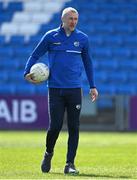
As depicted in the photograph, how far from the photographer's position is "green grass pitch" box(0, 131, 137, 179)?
9266mm

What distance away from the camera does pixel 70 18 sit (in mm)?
9203

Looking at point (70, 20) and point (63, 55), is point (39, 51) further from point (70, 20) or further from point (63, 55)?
point (70, 20)

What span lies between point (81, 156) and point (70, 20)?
13.9 feet

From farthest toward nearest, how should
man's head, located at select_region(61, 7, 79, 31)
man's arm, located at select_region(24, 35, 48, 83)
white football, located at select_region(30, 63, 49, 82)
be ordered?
man's arm, located at select_region(24, 35, 48, 83) → white football, located at select_region(30, 63, 49, 82) → man's head, located at select_region(61, 7, 79, 31)

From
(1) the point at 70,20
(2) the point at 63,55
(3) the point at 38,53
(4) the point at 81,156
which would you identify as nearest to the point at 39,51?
(3) the point at 38,53

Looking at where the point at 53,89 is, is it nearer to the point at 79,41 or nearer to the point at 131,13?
the point at 79,41

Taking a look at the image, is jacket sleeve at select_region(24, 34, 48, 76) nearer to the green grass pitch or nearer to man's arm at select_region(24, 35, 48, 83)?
man's arm at select_region(24, 35, 48, 83)

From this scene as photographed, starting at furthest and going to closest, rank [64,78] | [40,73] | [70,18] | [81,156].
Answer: [81,156], [64,78], [40,73], [70,18]

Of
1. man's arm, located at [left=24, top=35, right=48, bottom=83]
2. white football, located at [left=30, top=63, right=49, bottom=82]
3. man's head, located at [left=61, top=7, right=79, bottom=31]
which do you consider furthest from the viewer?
man's arm, located at [left=24, top=35, right=48, bottom=83]

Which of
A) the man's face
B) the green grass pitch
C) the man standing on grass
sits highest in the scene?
the man's face

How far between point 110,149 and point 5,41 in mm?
13068

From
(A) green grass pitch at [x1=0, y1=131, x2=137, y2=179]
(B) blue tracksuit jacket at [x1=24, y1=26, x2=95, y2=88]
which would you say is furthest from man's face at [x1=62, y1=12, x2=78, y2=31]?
(A) green grass pitch at [x1=0, y1=131, x2=137, y2=179]

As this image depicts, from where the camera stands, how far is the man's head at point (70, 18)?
362 inches

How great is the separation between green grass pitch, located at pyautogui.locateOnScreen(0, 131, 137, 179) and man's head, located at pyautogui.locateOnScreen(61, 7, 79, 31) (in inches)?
76.1
